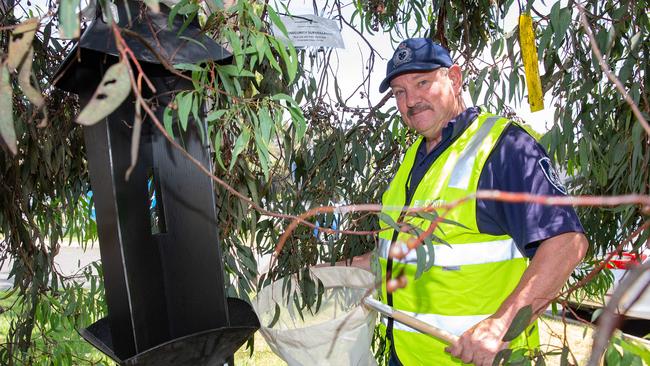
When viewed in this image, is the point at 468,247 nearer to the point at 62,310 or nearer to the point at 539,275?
the point at 539,275

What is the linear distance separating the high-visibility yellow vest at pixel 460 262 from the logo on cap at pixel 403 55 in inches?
10.2

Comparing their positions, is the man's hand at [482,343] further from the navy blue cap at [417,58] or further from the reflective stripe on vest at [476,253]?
the navy blue cap at [417,58]

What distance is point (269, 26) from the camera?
186 centimetres

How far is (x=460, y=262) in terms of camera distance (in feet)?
5.39

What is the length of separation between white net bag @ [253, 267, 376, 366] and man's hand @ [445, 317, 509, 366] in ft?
0.80

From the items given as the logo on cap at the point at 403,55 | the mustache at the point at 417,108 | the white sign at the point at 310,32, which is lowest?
the mustache at the point at 417,108

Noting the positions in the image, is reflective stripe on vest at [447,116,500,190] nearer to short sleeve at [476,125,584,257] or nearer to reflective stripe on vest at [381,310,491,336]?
short sleeve at [476,125,584,257]

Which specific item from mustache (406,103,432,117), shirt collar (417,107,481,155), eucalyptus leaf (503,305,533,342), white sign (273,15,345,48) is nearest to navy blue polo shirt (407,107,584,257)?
shirt collar (417,107,481,155)

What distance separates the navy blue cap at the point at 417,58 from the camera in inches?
73.0

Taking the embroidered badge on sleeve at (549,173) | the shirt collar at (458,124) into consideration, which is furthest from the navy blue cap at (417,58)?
the embroidered badge on sleeve at (549,173)

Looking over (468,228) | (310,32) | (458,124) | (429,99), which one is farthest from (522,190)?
(310,32)

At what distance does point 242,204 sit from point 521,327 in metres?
1.15

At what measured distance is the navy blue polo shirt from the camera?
1487 millimetres

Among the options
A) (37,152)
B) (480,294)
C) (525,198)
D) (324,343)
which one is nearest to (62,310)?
(37,152)
